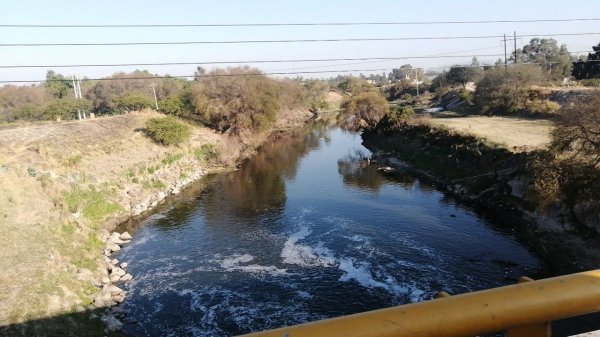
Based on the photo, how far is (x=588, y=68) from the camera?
6431 cm

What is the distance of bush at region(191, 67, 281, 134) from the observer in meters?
52.8

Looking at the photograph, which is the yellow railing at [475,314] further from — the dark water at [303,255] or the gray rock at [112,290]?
the gray rock at [112,290]

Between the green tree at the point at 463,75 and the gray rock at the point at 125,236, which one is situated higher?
the green tree at the point at 463,75

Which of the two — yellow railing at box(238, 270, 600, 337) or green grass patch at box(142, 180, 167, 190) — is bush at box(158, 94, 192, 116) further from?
yellow railing at box(238, 270, 600, 337)

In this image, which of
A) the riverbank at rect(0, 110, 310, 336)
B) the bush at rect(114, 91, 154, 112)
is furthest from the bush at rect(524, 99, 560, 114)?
the bush at rect(114, 91, 154, 112)

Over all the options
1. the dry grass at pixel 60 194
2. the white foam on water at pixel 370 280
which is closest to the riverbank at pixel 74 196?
the dry grass at pixel 60 194

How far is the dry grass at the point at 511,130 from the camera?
110 ft

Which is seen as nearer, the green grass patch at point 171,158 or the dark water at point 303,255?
the dark water at point 303,255

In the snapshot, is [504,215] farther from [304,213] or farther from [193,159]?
[193,159]

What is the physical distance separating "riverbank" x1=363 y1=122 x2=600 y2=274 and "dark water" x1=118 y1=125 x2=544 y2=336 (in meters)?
1.29

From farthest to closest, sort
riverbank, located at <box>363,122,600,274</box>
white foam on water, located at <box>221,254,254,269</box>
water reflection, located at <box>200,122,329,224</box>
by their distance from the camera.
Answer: water reflection, located at <box>200,122,329,224</box>
white foam on water, located at <box>221,254,254,269</box>
riverbank, located at <box>363,122,600,274</box>

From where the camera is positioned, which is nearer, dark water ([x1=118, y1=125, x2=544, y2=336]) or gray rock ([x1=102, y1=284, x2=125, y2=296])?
dark water ([x1=118, y1=125, x2=544, y2=336])

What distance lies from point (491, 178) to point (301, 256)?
16811 millimetres

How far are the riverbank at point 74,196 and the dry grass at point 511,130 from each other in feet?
84.4
